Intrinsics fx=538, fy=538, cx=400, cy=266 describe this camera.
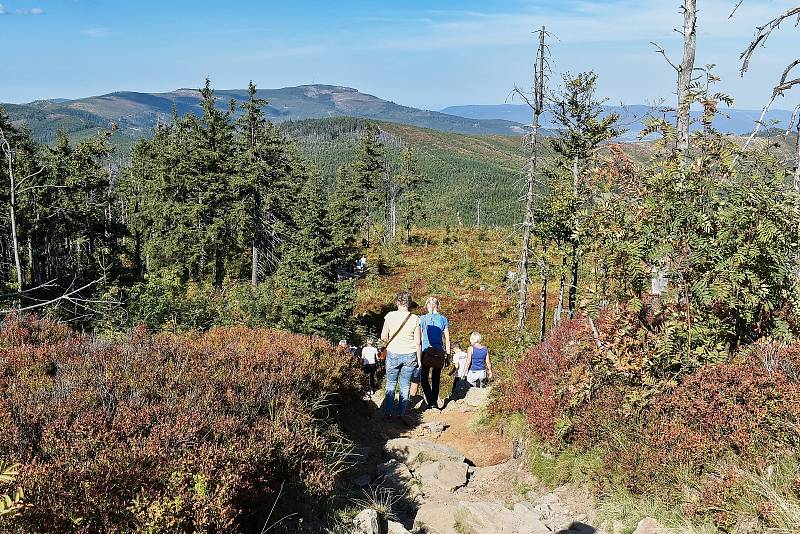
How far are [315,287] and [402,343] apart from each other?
10.8 m

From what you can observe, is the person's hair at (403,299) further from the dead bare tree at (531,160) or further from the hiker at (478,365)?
the dead bare tree at (531,160)

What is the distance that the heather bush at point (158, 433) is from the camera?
11.2 feet

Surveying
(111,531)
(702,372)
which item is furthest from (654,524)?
(111,531)

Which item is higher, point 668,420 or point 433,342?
point 668,420

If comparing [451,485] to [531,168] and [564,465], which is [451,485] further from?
[531,168]

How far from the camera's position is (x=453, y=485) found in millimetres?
6195

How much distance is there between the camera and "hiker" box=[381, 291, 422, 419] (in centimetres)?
784

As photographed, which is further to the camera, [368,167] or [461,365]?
[368,167]

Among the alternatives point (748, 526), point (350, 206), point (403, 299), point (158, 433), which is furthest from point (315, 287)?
point (350, 206)

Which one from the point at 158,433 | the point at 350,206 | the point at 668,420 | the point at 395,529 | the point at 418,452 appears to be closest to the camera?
the point at 158,433

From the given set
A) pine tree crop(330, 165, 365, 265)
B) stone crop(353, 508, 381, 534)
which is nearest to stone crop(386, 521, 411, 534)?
stone crop(353, 508, 381, 534)

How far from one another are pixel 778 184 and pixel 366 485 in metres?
5.21

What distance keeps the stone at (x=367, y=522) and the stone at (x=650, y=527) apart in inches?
86.1

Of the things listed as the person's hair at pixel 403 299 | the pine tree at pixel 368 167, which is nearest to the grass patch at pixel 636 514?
the person's hair at pixel 403 299
